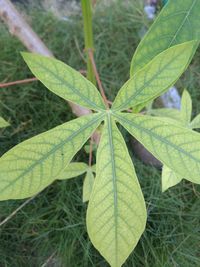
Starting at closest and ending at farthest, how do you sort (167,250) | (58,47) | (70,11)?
(167,250)
(58,47)
(70,11)

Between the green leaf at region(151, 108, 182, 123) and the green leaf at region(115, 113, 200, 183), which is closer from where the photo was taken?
the green leaf at region(115, 113, 200, 183)

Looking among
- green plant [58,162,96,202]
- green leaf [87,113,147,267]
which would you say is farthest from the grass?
green leaf [87,113,147,267]

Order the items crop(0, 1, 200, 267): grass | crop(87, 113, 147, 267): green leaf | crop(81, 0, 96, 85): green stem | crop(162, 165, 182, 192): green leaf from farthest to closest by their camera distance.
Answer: crop(0, 1, 200, 267): grass < crop(162, 165, 182, 192): green leaf < crop(81, 0, 96, 85): green stem < crop(87, 113, 147, 267): green leaf

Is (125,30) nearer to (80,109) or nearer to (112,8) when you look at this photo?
(112,8)

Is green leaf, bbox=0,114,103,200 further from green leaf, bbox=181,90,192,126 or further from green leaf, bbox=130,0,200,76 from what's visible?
green leaf, bbox=181,90,192,126

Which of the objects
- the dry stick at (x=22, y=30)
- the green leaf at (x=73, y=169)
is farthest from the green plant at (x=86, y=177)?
the dry stick at (x=22, y=30)

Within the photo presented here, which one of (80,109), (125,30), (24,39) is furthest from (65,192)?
(125,30)

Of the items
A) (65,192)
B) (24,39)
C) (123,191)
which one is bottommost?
(65,192)

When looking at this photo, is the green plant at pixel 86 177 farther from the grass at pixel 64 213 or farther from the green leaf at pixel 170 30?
the green leaf at pixel 170 30
